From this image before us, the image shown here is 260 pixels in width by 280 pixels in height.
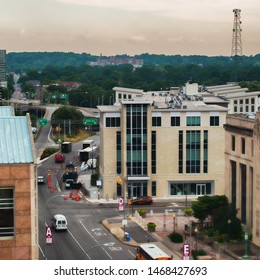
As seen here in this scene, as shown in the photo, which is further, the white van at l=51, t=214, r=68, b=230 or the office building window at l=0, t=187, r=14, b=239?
the white van at l=51, t=214, r=68, b=230

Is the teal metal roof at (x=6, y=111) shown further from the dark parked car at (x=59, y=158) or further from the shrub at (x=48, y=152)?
the shrub at (x=48, y=152)

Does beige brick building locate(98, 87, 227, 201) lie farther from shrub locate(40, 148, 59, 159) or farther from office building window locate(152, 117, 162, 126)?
shrub locate(40, 148, 59, 159)

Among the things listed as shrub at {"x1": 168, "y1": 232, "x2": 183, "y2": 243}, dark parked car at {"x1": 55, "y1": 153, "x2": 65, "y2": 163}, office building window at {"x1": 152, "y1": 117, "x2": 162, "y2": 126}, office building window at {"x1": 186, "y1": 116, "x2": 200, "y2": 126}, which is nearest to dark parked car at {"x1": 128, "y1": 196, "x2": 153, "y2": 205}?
office building window at {"x1": 152, "y1": 117, "x2": 162, "y2": 126}

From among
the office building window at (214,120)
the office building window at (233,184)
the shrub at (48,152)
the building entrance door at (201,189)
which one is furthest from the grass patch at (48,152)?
the office building window at (233,184)

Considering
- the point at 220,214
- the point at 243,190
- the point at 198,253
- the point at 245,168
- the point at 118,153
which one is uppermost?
the point at 245,168

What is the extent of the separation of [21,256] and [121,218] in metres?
49.0

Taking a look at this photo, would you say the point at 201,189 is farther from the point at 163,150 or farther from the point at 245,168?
the point at 245,168

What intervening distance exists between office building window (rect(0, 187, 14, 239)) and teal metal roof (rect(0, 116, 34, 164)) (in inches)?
62.1

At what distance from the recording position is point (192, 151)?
355 ft

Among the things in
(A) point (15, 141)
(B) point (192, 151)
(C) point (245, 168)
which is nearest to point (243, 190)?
(C) point (245, 168)

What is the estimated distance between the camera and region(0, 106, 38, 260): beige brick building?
4403 centimetres

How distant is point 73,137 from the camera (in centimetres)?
18762

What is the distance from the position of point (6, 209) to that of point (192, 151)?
6566cm

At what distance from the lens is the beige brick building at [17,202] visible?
44.0 metres
